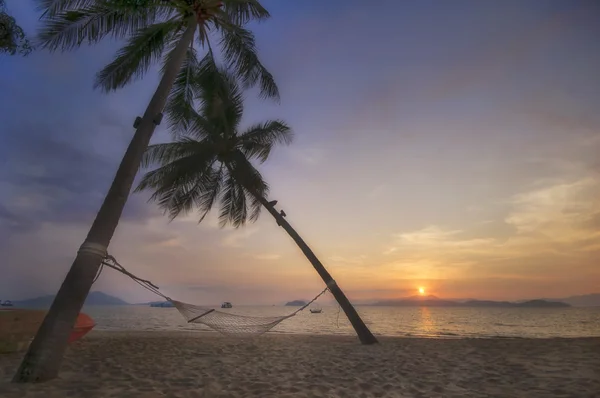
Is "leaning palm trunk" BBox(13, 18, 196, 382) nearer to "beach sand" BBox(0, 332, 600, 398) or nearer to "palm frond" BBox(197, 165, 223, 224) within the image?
"beach sand" BBox(0, 332, 600, 398)

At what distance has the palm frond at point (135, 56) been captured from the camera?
23.5 ft

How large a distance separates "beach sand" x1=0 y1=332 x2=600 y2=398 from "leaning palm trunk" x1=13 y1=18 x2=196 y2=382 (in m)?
0.25

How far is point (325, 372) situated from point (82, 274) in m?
3.85

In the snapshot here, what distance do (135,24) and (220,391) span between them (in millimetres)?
6884

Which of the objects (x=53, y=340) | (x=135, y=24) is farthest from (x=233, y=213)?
(x=53, y=340)

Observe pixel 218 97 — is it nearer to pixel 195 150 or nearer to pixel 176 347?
pixel 195 150

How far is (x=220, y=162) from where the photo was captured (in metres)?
12.3

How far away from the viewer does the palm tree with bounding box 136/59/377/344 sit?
36.3 ft

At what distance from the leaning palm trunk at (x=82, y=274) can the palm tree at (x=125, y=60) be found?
0.01m

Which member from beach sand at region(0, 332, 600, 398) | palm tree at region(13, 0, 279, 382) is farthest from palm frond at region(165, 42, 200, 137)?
beach sand at region(0, 332, 600, 398)

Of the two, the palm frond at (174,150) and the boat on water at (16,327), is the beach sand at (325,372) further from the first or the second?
the palm frond at (174,150)

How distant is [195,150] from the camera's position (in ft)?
37.6

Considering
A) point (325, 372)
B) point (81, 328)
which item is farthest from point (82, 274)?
point (81, 328)

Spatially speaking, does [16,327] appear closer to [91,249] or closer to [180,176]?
[91,249]
